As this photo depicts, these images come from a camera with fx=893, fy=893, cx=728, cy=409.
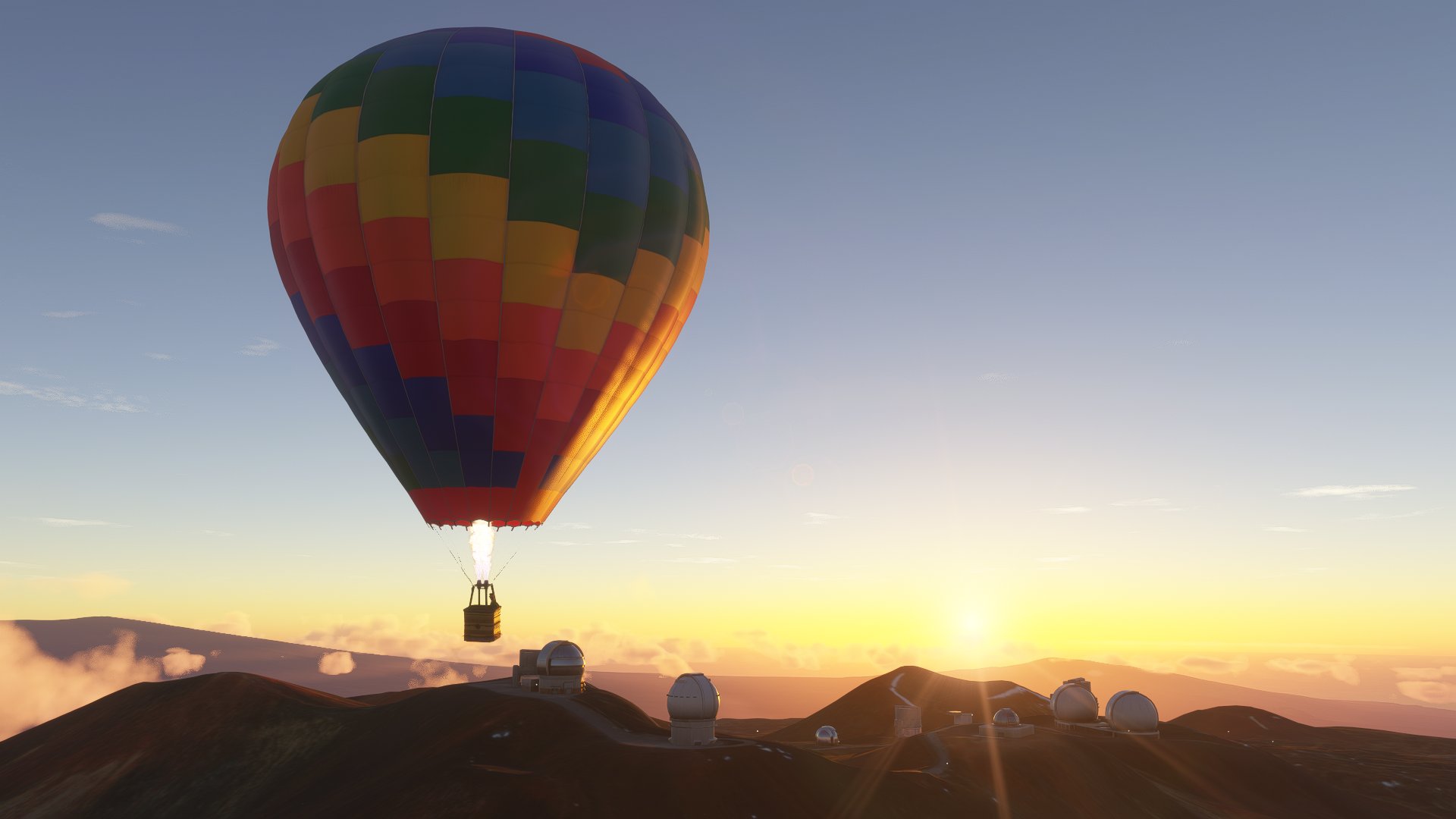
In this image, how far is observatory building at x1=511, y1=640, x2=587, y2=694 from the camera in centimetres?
6788

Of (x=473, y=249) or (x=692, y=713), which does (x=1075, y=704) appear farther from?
(x=473, y=249)

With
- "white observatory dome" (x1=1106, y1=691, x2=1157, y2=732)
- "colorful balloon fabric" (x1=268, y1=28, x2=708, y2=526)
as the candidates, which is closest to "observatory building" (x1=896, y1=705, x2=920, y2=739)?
"white observatory dome" (x1=1106, y1=691, x2=1157, y2=732)

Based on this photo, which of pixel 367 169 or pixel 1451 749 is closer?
pixel 367 169

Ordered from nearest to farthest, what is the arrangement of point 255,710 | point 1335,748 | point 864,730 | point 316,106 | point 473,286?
point 473,286, point 316,106, point 255,710, point 1335,748, point 864,730

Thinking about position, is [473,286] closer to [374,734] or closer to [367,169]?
[367,169]

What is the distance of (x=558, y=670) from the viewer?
68.3 m

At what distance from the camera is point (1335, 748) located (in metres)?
110

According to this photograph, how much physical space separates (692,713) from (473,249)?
1235 inches

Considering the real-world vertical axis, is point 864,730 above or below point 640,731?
below

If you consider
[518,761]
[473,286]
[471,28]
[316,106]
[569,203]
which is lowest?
[518,761]

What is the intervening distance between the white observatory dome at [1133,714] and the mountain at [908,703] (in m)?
30.8

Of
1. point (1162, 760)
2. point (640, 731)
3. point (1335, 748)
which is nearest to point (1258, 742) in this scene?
point (1335, 748)

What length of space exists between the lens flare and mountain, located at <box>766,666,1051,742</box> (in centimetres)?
7083

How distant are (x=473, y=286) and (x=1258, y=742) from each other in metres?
118
